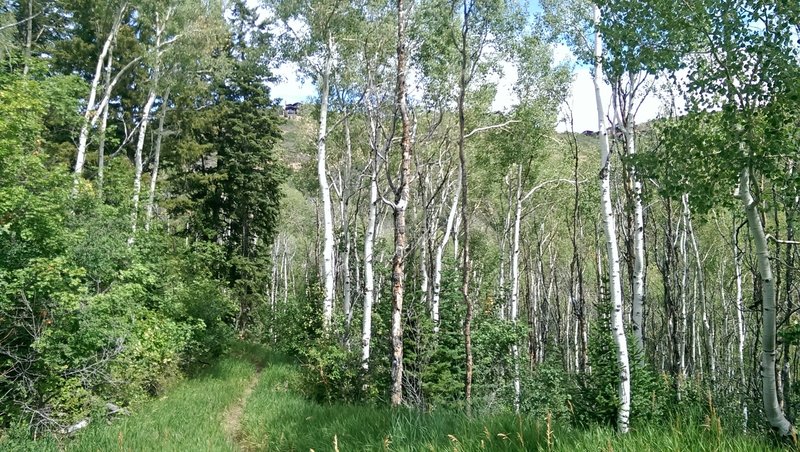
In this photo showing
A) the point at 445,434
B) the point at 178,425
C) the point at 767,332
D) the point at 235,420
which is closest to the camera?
the point at 445,434

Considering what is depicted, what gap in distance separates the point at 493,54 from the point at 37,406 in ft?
45.5

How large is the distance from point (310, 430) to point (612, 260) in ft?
18.0

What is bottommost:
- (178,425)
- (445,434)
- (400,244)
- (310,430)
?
(178,425)

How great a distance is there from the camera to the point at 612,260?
8.30 metres

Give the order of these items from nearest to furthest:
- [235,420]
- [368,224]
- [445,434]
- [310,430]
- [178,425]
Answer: [445,434]
[310,430]
[178,425]
[235,420]
[368,224]

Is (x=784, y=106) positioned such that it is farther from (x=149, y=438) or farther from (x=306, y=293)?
(x=306, y=293)

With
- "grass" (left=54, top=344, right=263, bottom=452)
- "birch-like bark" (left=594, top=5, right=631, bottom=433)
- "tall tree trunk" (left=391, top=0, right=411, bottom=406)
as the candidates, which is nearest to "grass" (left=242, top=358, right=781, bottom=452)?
"grass" (left=54, top=344, right=263, bottom=452)

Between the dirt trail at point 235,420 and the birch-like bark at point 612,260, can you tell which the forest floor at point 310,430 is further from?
the birch-like bark at point 612,260

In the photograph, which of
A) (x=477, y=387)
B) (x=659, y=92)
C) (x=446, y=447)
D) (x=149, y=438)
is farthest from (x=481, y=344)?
(x=659, y=92)

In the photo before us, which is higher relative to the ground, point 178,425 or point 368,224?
point 368,224

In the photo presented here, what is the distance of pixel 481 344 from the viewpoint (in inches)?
463

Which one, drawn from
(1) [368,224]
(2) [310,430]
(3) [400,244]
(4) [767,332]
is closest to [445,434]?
(2) [310,430]

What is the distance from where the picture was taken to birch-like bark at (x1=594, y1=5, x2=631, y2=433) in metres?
7.51

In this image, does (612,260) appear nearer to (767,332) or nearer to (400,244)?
(400,244)
